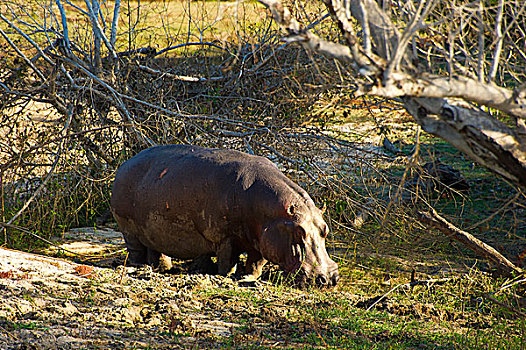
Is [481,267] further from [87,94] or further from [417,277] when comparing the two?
[87,94]

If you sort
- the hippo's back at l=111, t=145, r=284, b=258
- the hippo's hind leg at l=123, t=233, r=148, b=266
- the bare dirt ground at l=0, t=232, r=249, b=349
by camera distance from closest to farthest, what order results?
the bare dirt ground at l=0, t=232, r=249, b=349 → the hippo's back at l=111, t=145, r=284, b=258 → the hippo's hind leg at l=123, t=233, r=148, b=266

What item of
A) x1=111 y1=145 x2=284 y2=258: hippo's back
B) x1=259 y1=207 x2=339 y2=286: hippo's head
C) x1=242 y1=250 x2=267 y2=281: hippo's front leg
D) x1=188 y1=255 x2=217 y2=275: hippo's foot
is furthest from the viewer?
x1=188 y1=255 x2=217 y2=275: hippo's foot

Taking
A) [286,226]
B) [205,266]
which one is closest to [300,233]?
[286,226]

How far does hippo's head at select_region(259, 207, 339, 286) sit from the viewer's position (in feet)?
17.3

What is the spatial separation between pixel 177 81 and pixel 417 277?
4.63 m

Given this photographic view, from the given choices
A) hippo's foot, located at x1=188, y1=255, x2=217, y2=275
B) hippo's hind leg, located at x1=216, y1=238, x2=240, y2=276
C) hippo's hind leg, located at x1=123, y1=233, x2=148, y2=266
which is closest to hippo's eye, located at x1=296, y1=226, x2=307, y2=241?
hippo's hind leg, located at x1=216, y1=238, x2=240, y2=276

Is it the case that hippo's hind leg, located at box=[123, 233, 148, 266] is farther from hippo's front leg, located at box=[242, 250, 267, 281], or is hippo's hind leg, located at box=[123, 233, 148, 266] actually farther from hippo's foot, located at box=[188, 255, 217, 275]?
hippo's front leg, located at box=[242, 250, 267, 281]

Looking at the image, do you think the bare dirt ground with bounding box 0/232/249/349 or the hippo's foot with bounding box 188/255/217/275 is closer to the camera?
the bare dirt ground with bounding box 0/232/249/349

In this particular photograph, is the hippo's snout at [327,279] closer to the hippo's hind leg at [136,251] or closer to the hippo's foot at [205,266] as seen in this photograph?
the hippo's foot at [205,266]

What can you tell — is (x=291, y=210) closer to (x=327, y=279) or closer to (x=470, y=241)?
(x=327, y=279)

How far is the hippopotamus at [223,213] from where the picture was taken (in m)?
5.32

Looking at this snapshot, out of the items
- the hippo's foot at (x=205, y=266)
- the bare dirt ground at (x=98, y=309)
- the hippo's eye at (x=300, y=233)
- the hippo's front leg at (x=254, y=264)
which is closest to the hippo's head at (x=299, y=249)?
the hippo's eye at (x=300, y=233)

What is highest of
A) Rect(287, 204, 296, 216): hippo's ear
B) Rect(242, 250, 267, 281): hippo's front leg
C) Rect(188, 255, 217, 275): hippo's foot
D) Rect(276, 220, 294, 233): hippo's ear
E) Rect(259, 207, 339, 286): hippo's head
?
Rect(287, 204, 296, 216): hippo's ear

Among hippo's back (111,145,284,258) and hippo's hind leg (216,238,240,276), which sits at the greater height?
hippo's back (111,145,284,258)
